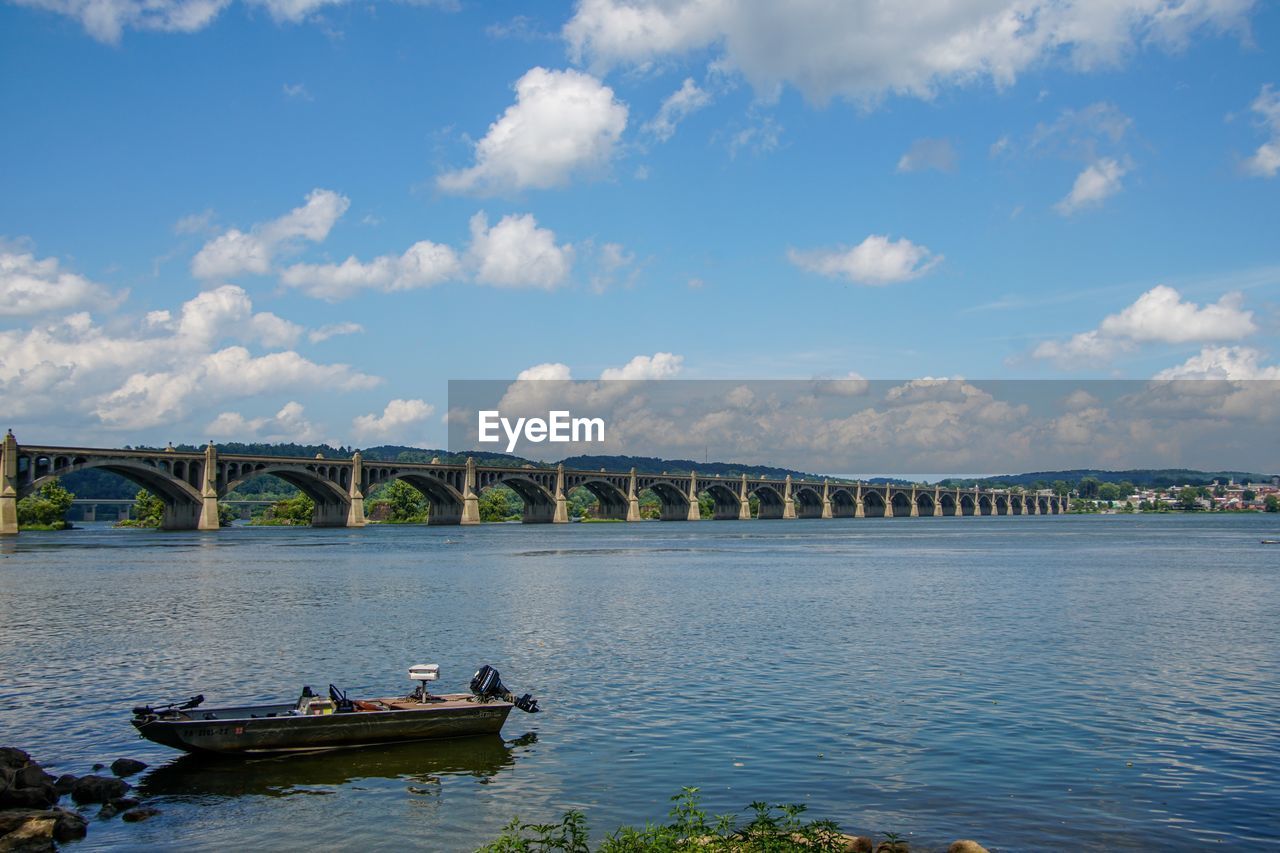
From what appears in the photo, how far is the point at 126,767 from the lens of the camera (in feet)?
71.1

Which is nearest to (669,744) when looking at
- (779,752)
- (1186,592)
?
(779,752)

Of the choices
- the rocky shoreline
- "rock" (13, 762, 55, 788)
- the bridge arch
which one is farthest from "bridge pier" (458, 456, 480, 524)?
"rock" (13, 762, 55, 788)

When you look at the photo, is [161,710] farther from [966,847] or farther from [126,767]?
[966,847]

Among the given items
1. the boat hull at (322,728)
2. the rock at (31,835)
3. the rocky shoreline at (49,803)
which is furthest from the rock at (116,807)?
the boat hull at (322,728)

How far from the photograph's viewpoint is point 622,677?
3156 centimetres

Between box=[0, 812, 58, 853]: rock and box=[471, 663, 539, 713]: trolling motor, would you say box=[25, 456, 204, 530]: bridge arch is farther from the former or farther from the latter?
box=[0, 812, 58, 853]: rock

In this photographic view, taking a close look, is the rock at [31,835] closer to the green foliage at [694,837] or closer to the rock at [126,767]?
the rock at [126,767]

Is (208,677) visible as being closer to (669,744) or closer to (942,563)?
(669,744)

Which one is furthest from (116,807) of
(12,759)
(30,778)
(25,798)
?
(12,759)

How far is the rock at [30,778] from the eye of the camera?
1902cm

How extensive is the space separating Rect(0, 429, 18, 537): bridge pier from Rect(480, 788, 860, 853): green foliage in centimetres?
12119

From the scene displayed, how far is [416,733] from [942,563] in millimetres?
72148

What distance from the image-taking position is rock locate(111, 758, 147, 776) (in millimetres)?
21500

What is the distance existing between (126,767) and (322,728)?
3926 mm
